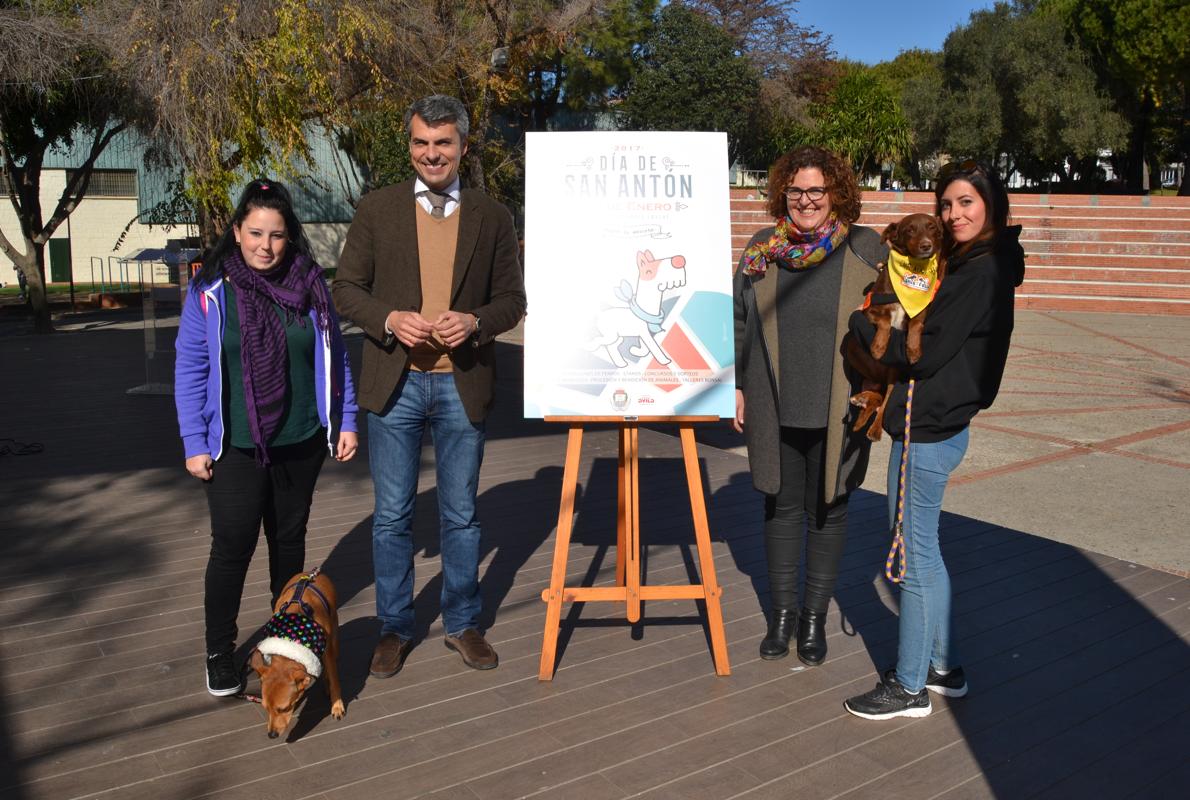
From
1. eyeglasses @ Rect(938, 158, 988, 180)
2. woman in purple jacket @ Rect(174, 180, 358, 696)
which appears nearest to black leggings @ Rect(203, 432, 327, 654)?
woman in purple jacket @ Rect(174, 180, 358, 696)

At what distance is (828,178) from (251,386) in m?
2.05

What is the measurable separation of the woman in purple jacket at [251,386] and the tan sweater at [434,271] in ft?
1.02

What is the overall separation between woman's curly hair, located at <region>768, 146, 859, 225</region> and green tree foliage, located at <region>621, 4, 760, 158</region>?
31943 millimetres

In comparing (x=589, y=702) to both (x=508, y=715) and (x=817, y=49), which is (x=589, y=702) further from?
(x=817, y=49)

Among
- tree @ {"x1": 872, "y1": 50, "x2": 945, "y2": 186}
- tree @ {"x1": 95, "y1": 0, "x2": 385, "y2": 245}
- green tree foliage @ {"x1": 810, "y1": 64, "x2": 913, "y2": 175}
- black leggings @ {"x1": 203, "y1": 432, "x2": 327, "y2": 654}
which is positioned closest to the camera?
black leggings @ {"x1": 203, "y1": 432, "x2": 327, "y2": 654}

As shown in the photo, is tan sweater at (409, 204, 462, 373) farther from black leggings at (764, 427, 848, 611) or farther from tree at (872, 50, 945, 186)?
tree at (872, 50, 945, 186)

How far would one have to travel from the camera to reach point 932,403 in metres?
3.15

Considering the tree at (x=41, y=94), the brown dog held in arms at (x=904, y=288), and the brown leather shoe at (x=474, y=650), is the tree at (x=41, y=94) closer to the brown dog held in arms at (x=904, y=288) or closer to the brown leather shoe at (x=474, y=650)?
the brown leather shoe at (x=474, y=650)

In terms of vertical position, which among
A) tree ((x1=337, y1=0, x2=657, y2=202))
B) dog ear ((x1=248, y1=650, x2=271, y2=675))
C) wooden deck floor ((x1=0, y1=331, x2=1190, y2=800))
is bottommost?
wooden deck floor ((x1=0, y1=331, x2=1190, y2=800))

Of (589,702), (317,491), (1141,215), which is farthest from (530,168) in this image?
(1141,215)

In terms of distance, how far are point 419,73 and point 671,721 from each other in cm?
1239

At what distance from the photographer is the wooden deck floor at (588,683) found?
3.00m

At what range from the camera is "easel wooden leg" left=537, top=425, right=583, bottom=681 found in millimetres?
3652

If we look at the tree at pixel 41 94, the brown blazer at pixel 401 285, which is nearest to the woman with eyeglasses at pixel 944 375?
the brown blazer at pixel 401 285
